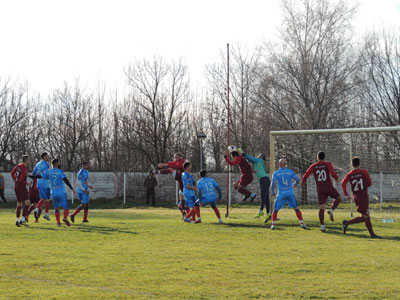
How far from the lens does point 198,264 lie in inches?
382

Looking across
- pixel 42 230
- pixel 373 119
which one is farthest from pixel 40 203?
pixel 373 119

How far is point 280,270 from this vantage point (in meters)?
9.04

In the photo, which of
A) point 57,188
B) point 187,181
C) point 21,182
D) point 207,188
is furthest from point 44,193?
point 207,188

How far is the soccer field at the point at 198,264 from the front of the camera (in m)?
7.39

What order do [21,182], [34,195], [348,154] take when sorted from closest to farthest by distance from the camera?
[21,182] → [34,195] → [348,154]

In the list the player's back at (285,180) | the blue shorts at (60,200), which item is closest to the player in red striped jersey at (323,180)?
the player's back at (285,180)

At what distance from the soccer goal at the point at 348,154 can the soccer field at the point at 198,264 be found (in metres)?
7.45

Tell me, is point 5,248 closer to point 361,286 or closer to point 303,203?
point 361,286

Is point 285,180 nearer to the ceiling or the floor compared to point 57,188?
nearer to the ceiling

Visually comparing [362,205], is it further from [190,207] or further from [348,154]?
[348,154]

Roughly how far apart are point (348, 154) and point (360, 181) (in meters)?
8.90

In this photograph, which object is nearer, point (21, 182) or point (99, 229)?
point (99, 229)

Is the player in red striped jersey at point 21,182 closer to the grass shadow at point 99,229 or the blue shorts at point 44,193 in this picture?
the blue shorts at point 44,193

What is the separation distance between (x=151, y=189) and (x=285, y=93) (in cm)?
993
